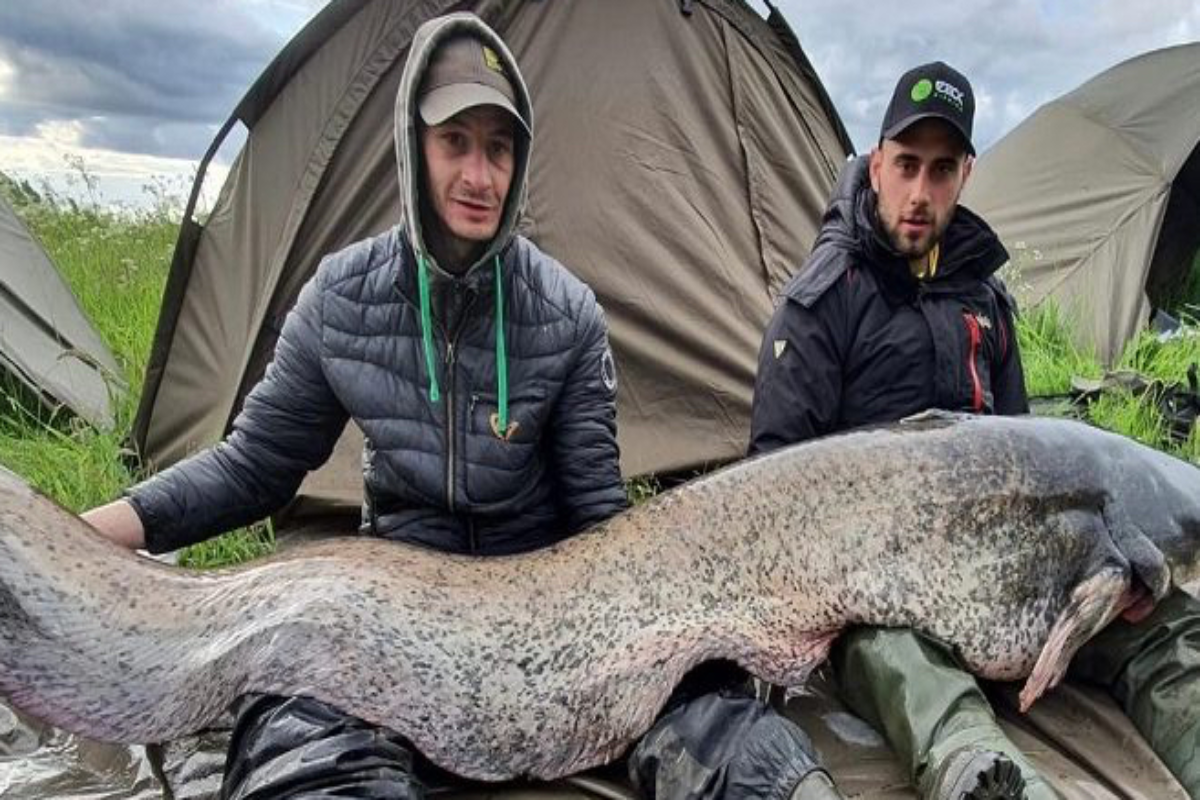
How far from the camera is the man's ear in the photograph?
3.84 metres

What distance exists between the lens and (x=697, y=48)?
16.7 ft

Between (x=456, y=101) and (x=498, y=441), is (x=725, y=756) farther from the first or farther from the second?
(x=456, y=101)

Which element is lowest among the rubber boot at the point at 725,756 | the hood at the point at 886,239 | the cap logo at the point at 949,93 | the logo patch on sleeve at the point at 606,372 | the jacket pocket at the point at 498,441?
the rubber boot at the point at 725,756

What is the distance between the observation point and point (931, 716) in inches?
111

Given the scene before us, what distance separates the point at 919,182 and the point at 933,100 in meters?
0.25

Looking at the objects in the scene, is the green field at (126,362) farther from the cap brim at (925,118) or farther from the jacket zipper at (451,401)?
the cap brim at (925,118)

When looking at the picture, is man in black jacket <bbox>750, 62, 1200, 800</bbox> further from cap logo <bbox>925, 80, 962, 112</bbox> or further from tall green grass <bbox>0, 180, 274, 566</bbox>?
tall green grass <bbox>0, 180, 274, 566</bbox>

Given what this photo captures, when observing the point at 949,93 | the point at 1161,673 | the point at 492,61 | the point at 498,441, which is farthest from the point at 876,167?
the point at 1161,673

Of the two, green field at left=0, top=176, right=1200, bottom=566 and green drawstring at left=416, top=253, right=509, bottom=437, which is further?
green field at left=0, top=176, right=1200, bottom=566

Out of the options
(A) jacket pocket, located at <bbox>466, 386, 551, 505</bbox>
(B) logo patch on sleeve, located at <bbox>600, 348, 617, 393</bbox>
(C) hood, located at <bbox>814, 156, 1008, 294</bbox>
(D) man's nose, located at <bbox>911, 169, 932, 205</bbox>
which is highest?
(D) man's nose, located at <bbox>911, 169, 932, 205</bbox>

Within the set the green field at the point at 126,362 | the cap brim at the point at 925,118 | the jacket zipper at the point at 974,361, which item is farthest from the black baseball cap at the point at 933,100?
the green field at the point at 126,362

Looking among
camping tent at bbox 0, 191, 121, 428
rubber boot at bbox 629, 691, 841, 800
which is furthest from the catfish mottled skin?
camping tent at bbox 0, 191, 121, 428

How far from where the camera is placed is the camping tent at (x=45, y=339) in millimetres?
5512

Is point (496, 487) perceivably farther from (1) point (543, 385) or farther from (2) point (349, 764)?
(2) point (349, 764)
